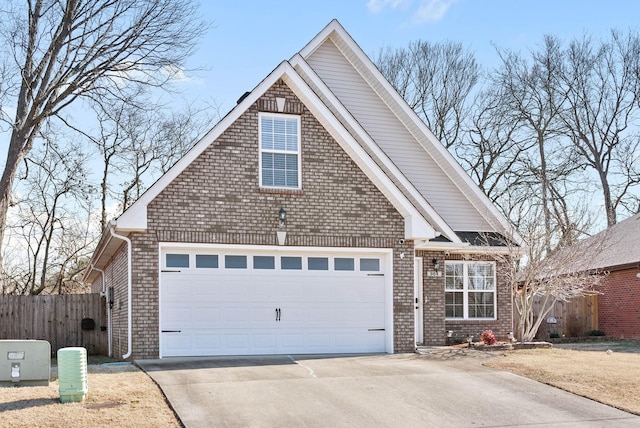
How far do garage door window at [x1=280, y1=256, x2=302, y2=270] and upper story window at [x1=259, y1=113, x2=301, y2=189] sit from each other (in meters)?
1.56

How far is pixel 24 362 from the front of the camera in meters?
11.7

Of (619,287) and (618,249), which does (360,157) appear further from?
(618,249)

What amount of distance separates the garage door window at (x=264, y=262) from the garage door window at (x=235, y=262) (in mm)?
236

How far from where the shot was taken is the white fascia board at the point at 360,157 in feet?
53.9

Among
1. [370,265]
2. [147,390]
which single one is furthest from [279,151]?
[147,390]

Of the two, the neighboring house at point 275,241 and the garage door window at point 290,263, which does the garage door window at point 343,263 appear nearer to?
the neighboring house at point 275,241

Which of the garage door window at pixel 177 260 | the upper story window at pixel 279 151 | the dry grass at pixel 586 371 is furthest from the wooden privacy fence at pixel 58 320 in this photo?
the dry grass at pixel 586 371

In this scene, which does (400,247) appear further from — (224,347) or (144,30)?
(144,30)

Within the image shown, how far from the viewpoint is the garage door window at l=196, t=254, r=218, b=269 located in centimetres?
1593

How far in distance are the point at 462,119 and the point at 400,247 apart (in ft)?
73.1

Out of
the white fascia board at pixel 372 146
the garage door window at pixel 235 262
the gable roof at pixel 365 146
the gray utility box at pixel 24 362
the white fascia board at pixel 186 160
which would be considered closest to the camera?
the gray utility box at pixel 24 362

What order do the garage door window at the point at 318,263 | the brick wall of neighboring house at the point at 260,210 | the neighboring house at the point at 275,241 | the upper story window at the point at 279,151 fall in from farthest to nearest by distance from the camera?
the garage door window at the point at 318,263 → the upper story window at the point at 279,151 → the neighboring house at the point at 275,241 → the brick wall of neighboring house at the point at 260,210

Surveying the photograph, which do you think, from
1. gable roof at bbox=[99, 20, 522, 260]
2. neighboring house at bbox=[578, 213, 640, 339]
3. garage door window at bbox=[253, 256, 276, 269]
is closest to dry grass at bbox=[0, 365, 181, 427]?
gable roof at bbox=[99, 20, 522, 260]

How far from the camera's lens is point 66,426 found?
9406 millimetres
